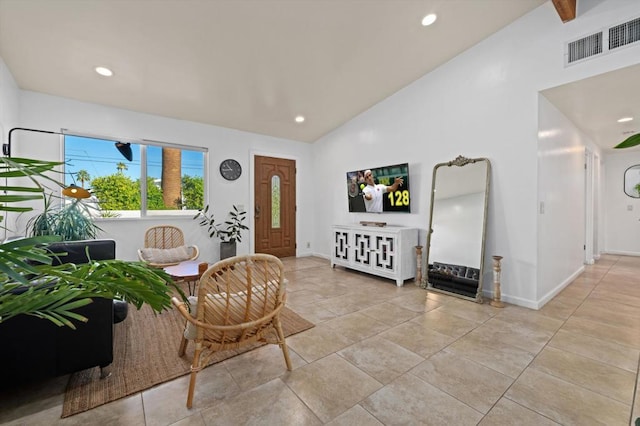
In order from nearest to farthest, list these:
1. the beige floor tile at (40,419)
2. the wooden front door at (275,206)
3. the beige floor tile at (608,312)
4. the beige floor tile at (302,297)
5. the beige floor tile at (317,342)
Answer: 1. the beige floor tile at (40,419)
2. the beige floor tile at (317,342)
3. the beige floor tile at (608,312)
4. the beige floor tile at (302,297)
5. the wooden front door at (275,206)

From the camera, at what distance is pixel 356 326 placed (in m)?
2.53

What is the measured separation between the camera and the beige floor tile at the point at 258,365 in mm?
1784

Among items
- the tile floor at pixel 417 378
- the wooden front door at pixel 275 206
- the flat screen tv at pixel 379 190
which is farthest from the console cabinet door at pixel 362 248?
the wooden front door at pixel 275 206

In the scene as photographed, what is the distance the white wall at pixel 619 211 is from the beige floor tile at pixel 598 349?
18.5 ft

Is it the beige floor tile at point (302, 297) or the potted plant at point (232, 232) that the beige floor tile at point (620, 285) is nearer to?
the beige floor tile at point (302, 297)

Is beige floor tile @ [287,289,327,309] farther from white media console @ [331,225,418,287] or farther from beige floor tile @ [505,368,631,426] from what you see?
beige floor tile @ [505,368,631,426]

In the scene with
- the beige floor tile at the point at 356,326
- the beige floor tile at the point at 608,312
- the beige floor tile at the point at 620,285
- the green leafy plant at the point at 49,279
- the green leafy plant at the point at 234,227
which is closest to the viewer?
the green leafy plant at the point at 49,279

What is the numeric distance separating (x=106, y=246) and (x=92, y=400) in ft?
3.29

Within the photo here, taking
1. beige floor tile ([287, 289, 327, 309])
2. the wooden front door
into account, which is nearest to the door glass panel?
the wooden front door

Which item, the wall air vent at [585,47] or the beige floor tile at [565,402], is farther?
the wall air vent at [585,47]

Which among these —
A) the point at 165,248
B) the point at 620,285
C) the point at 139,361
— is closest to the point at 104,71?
the point at 165,248

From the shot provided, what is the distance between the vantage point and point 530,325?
2.55 m

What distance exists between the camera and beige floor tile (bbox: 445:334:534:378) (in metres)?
1.90

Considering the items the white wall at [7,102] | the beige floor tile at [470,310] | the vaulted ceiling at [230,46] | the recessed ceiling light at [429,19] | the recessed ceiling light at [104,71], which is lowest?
the beige floor tile at [470,310]
